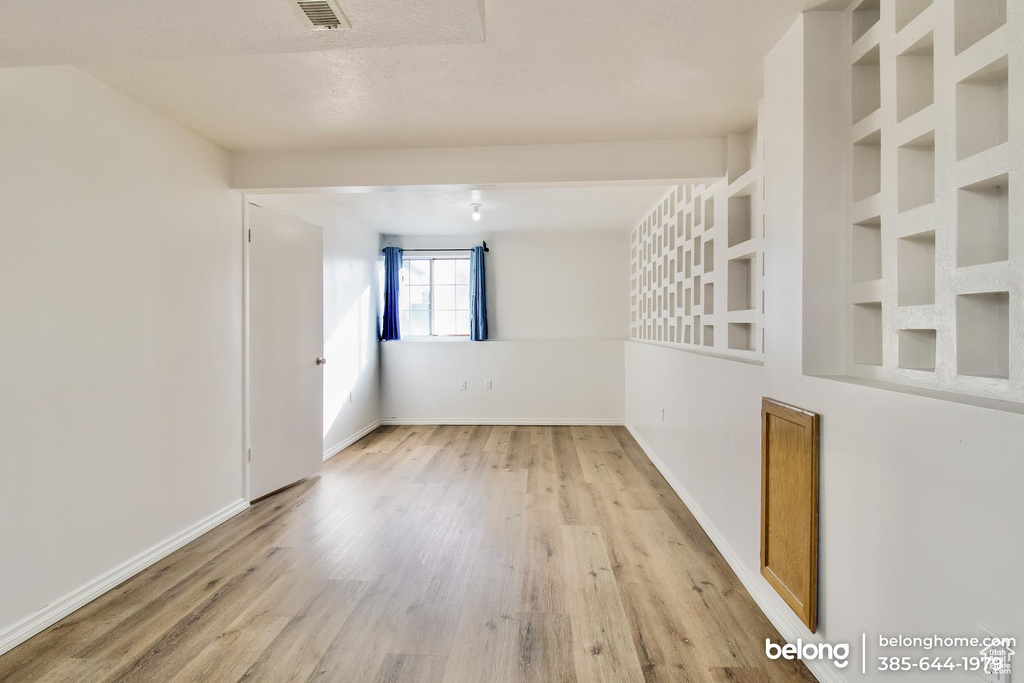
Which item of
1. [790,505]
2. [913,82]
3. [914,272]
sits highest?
[913,82]

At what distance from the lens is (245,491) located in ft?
11.0

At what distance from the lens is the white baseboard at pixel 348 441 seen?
467cm

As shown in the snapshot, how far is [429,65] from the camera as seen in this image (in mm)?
2111

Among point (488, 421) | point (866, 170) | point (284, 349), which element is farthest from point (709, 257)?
point (488, 421)

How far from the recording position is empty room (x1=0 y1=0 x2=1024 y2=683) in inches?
50.4

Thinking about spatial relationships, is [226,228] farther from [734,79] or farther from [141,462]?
[734,79]

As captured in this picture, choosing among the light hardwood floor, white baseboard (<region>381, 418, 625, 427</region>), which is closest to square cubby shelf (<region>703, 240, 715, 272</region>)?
the light hardwood floor

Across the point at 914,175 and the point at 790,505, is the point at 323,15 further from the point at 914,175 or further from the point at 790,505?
the point at 790,505

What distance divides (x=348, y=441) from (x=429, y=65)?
3955 millimetres

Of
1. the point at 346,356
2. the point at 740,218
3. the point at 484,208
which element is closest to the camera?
the point at 740,218

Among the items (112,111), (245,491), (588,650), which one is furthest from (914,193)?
(245,491)

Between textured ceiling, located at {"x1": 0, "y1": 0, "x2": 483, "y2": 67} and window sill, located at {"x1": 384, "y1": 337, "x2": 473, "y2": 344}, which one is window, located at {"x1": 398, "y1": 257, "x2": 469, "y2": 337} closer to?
window sill, located at {"x1": 384, "y1": 337, "x2": 473, "y2": 344}

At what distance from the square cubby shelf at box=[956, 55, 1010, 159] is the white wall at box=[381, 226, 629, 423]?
4811 millimetres

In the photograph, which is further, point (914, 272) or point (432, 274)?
point (432, 274)
